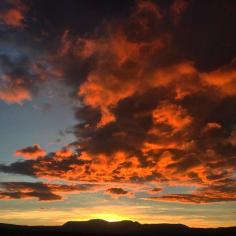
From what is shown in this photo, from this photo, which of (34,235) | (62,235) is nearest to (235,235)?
(62,235)

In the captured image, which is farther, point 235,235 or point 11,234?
point 235,235

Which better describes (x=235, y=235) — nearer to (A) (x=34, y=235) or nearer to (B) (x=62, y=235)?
(B) (x=62, y=235)

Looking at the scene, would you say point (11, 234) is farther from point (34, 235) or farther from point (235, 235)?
point (235, 235)

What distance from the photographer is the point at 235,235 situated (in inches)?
7608

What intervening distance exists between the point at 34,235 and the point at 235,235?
107 m

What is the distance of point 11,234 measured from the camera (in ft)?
501

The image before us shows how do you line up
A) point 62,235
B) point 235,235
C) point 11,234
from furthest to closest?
point 235,235, point 62,235, point 11,234

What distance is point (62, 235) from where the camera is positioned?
168 meters

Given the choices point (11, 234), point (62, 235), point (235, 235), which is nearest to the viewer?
point (11, 234)

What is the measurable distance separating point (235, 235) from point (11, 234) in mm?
116402

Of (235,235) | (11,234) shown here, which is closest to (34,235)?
(11,234)

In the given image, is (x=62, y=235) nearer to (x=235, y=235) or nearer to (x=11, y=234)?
(x=11, y=234)

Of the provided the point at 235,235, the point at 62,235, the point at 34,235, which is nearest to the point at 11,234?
the point at 34,235

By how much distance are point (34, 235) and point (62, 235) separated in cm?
1644
